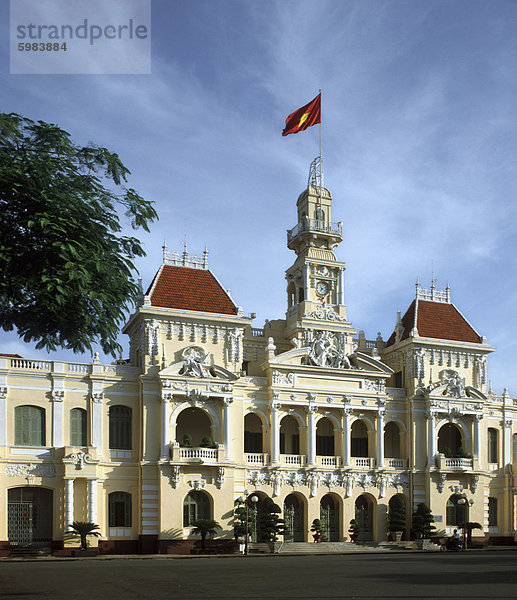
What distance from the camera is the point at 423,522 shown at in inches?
1984

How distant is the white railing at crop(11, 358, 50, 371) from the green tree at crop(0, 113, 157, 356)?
65.5ft

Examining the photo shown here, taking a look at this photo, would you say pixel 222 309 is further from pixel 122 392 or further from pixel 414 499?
pixel 414 499

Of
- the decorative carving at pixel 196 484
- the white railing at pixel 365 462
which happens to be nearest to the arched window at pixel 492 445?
the white railing at pixel 365 462

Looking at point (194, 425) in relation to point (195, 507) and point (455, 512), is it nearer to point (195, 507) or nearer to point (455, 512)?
point (195, 507)

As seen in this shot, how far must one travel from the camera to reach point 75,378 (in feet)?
149

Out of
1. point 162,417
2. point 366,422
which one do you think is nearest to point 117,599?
point 162,417

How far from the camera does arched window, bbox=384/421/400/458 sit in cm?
5494

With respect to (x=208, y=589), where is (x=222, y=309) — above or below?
above

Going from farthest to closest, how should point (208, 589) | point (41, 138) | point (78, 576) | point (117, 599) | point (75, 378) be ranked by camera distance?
point (75, 378), point (78, 576), point (41, 138), point (208, 589), point (117, 599)

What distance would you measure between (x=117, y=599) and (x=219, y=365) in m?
29.1

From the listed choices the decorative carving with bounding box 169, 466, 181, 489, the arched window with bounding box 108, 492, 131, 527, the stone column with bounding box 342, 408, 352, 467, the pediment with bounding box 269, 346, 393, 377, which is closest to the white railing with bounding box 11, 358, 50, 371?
the arched window with bounding box 108, 492, 131, 527

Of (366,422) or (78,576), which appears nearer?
(78,576)

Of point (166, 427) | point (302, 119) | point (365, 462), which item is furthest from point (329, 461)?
point (302, 119)

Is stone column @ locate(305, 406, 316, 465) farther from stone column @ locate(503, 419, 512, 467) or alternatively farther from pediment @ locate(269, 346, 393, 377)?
stone column @ locate(503, 419, 512, 467)
